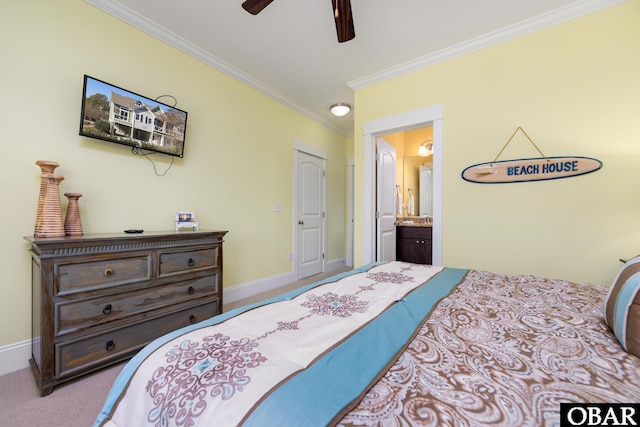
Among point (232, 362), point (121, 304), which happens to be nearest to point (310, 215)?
point (121, 304)

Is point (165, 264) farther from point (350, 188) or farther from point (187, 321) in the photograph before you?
point (350, 188)

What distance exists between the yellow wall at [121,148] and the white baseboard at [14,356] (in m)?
0.06

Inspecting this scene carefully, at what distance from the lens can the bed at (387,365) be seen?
1.68ft

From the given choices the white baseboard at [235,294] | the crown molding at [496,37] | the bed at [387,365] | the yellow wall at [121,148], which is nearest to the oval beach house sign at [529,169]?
the crown molding at [496,37]

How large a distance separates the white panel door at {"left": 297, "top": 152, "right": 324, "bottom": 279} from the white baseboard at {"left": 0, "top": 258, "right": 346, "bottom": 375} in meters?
0.32

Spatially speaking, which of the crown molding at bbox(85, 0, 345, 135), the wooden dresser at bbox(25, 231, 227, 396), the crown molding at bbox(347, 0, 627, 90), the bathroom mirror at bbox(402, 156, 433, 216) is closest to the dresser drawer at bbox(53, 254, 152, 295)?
the wooden dresser at bbox(25, 231, 227, 396)

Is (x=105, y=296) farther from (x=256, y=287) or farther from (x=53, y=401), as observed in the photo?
(x=256, y=287)

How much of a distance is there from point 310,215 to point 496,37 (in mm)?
3151

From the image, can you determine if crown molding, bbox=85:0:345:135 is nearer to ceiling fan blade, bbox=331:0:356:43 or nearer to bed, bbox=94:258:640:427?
ceiling fan blade, bbox=331:0:356:43

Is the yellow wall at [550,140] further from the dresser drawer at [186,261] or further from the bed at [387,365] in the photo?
the dresser drawer at [186,261]

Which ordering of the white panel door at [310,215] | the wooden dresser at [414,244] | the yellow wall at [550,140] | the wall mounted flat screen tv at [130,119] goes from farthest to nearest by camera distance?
the white panel door at [310,215], the wooden dresser at [414,244], the yellow wall at [550,140], the wall mounted flat screen tv at [130,119]

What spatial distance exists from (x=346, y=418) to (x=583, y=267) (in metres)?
2.69

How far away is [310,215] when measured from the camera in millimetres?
4305

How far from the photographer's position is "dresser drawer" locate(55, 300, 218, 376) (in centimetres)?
153
